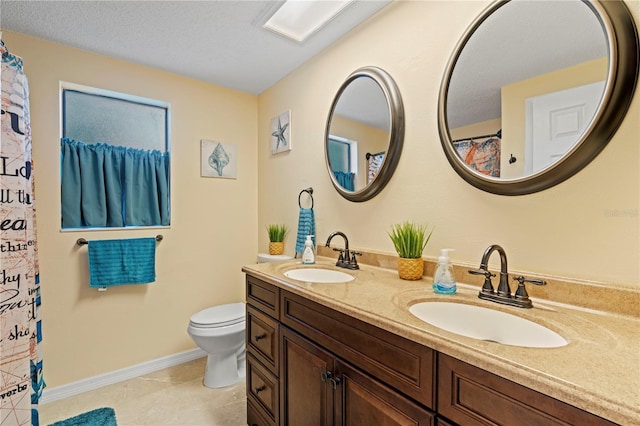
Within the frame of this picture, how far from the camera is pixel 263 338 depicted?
155cm

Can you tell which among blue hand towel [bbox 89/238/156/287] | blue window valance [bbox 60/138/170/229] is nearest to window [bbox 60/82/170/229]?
blue window valance [bbox 60/138/170/229]

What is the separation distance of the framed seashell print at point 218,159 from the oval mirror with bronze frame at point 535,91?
74.9 inches

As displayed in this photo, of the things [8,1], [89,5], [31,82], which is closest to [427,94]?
[89,5]

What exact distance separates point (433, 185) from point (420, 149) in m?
0.20

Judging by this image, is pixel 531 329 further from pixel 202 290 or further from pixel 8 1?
pixel 8 1

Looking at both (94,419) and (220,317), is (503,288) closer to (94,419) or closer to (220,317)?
(220,317)

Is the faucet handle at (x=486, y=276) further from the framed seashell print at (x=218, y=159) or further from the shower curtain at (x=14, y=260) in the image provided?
the framed seashell print at (x=218, y=159)

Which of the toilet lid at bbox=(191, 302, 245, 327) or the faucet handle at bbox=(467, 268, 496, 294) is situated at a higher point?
the faucet handle at bbox=(467, 268, 496, 294)

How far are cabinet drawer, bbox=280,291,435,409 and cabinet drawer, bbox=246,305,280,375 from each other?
201 millimetres

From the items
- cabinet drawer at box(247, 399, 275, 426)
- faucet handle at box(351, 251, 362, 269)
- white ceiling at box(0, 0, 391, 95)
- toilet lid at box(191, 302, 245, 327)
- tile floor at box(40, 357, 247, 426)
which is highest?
white ceiling at box(0, 0, 391, 95)

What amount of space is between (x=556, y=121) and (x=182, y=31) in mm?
2019

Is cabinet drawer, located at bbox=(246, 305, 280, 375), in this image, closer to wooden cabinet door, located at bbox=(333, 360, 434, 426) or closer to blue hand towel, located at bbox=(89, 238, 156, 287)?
wooden cabinet door, located at bbox=(333, 360, 434, 426)

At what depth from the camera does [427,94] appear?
1436mm

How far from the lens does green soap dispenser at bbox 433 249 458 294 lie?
1154 mm
